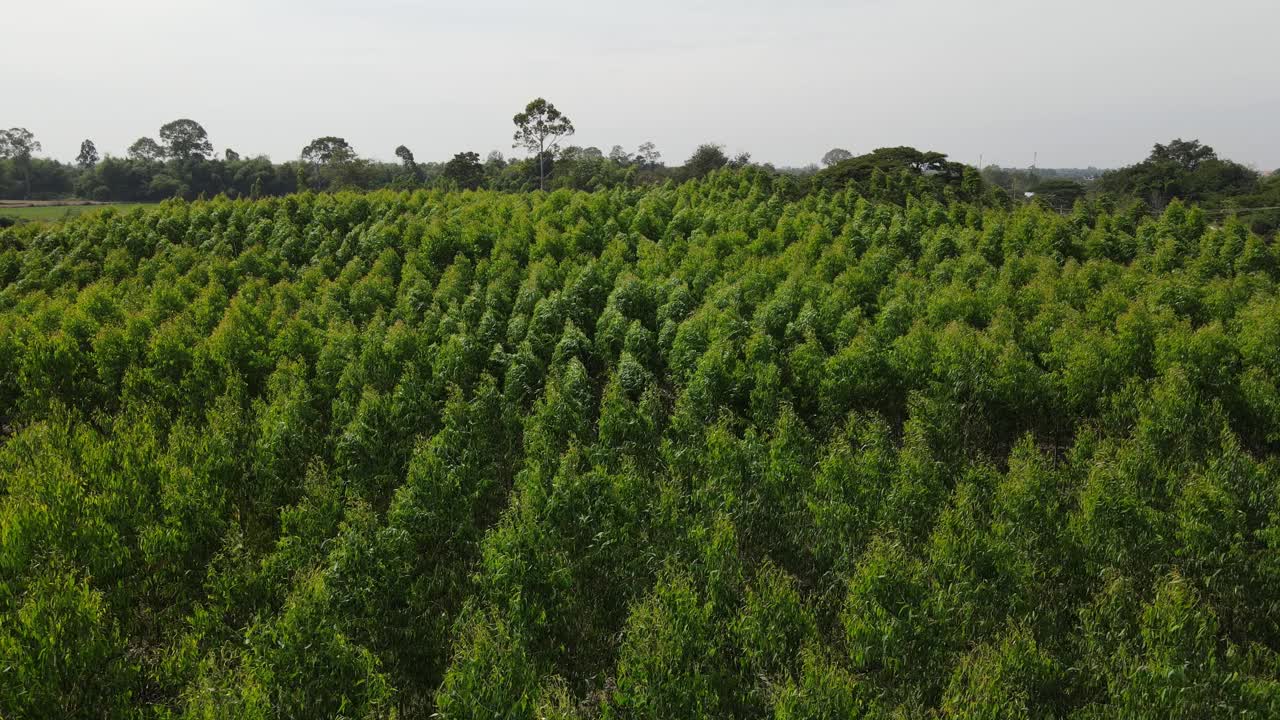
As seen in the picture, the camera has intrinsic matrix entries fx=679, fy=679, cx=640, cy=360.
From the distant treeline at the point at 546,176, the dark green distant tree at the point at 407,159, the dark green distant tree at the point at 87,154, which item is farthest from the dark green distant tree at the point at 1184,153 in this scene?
the dark green distant tree at the point at 87,154

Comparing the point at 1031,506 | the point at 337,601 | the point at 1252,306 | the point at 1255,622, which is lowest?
the point at 1255,622

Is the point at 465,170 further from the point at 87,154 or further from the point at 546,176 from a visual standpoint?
the point at 87,154

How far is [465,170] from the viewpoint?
95750 millimetres

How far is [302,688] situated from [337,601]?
8.03 feet

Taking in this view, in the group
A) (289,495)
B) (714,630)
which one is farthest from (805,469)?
(289,495)

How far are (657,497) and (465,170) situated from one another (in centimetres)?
8616

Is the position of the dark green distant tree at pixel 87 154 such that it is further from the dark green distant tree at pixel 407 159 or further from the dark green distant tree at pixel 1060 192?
the dark green distant tree at pixel 1060 192

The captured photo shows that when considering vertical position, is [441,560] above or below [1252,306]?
below

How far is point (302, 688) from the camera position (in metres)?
13.0

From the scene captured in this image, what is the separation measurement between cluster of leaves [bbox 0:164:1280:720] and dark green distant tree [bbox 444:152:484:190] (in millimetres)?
62287

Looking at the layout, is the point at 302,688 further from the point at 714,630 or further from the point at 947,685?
the point at 947,685

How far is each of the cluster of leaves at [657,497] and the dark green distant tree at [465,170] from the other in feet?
204

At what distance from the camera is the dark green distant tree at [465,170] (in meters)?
94.8

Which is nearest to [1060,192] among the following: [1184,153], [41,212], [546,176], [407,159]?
[1184,153]
